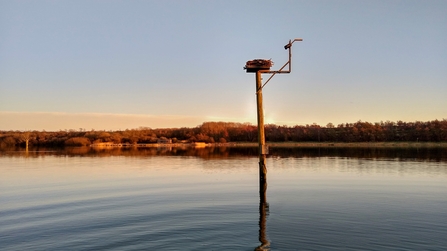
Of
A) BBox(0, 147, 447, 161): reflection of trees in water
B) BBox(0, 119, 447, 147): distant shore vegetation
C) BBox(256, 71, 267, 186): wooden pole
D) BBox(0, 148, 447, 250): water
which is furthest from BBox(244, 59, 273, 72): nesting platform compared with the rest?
BBox(0, 119, 447, 147): distant shore vegetation

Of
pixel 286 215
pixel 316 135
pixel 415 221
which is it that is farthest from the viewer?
pixel 316 135

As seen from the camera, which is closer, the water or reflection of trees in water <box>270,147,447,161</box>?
the water

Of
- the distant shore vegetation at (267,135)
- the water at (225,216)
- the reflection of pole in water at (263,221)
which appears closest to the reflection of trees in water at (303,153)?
the water at (225,216)

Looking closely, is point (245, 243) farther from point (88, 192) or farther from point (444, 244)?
point (88, 192)

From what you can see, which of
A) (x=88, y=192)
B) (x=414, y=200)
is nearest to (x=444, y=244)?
(x=414, y=200)

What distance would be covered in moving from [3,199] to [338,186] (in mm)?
18351

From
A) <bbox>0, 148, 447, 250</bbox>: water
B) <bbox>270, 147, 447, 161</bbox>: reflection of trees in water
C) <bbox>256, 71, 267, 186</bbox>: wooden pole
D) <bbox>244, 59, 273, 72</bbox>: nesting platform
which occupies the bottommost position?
<bbox>0, 148, 447, 250</bbox>: water

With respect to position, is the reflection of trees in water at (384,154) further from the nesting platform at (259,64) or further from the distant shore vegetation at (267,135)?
the distant shore vegetation at (267,135)

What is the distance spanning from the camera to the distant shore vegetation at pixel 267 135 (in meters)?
141

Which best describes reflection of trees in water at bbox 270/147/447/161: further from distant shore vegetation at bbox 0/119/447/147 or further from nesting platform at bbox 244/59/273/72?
distant shore vegetation at bbox 0/119/447/147

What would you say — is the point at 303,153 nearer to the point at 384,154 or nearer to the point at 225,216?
the point at 384,154

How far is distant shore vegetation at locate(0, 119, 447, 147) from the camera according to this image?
141 meters

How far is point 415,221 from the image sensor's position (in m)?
13.0

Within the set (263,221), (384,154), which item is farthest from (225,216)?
(384,154)
